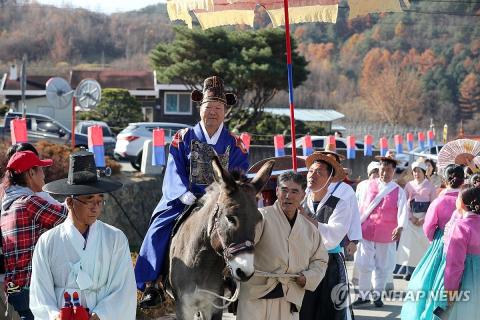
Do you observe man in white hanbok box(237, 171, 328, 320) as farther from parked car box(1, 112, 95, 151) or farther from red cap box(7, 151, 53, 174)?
parked car box(1, 112, 95, 151)

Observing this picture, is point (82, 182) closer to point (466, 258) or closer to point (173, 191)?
point (173, 191)

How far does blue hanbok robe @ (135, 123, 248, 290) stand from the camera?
6738mm

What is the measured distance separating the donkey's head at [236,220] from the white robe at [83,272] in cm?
82

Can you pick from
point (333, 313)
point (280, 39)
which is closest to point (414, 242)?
point (333, 313)

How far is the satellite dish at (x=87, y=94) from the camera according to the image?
18.1 m

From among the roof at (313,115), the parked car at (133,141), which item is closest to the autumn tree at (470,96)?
the roof at (313,115)

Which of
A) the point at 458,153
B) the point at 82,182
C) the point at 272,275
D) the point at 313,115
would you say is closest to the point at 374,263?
the point at 458,153

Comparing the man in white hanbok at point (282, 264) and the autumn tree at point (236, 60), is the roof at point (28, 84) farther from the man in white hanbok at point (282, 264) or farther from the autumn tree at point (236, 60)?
the man in white hanbok at point (282, 264)

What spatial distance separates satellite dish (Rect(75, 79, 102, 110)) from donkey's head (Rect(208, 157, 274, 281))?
12.7 meters

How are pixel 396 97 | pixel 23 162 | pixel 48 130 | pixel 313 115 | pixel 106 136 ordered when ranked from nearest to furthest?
1. pixel 23 162
2. pixel 48 130
3. pixel 106 136
4. pixel 313 115
5. pixel 396 97

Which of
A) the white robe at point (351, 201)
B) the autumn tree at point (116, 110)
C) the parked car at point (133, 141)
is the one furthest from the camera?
the autumn tree at point (116, 110)

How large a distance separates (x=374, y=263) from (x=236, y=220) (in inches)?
241

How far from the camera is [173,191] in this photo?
22.5ft

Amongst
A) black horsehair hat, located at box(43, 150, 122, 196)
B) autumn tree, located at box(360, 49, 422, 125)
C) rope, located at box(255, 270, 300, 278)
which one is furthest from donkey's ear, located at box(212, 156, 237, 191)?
autumn tree, located at box(360, 49, 422, 125)
